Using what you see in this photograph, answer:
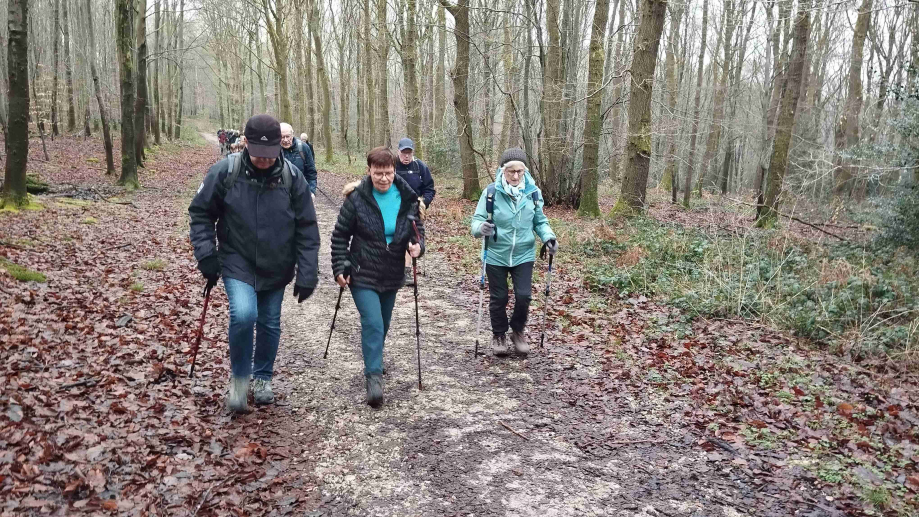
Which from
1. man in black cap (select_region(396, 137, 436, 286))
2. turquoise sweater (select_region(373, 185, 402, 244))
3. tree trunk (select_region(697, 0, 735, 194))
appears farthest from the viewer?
tree trunk (select_region(697, 0, 735, 194))

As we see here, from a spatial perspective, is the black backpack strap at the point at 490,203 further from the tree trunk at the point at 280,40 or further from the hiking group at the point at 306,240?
the tree trunk at the point at 280,40

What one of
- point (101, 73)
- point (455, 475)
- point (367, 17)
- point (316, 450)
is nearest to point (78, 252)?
point (316, 450)

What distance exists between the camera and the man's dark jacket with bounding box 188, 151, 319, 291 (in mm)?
4465

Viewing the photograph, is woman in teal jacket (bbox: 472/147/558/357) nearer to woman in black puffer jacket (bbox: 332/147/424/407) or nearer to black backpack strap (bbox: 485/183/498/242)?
black backpack strap (bbox: 485/183/498/242)

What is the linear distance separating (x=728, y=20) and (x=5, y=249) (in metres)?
25.6

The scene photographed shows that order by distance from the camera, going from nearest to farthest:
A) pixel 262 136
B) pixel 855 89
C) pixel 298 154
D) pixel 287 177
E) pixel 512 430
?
pixel 262 136
pixel 287 177
pixel 512 430
pixel 298 154
pixel 855 89

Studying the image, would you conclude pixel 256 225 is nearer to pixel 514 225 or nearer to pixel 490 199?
pixel 490 199

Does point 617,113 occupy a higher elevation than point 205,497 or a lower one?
higher

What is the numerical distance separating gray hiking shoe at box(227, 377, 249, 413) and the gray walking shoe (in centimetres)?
301

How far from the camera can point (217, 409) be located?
498cm

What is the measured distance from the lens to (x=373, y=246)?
518 cm

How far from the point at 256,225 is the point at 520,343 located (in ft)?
10.9

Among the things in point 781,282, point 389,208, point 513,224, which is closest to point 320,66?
point 781,282

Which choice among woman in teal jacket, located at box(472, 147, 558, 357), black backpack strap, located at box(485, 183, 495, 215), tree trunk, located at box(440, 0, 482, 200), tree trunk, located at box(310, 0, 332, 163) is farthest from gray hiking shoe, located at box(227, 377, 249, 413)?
tree trunk, located at box(310, 0, 332, 163)
